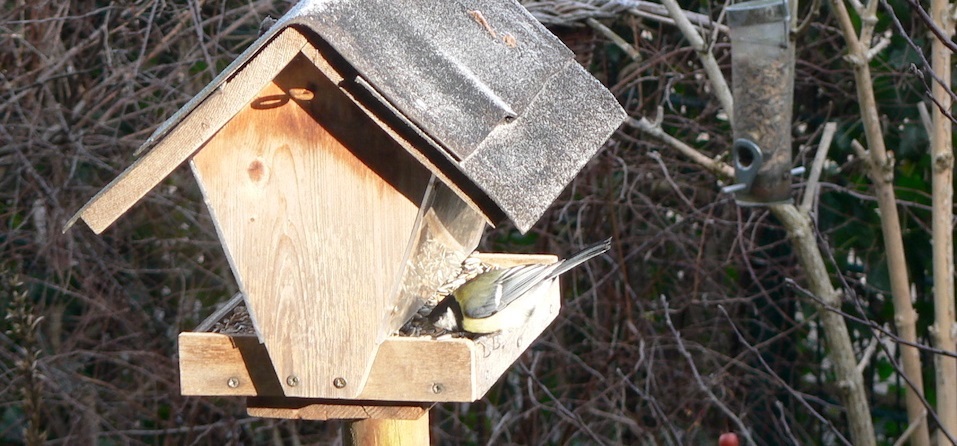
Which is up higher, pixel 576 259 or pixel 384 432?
→ pixel 576 259

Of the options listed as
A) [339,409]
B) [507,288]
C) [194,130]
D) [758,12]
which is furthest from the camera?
[758,12]

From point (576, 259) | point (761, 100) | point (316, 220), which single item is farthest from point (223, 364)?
point (761, 100)

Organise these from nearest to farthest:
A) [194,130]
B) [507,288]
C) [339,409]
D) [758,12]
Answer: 1. [194,130]
2. [339,409]
3. [507,288]
4. [758,12]

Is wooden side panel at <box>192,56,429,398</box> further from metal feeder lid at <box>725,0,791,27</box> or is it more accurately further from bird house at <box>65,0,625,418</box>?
metal feeder lid at <box>725,0,791,27</box>

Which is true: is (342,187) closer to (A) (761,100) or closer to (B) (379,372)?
(B) (379,372)

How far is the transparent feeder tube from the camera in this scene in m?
3.96

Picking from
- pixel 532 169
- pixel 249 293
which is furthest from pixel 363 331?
pixel 532 169

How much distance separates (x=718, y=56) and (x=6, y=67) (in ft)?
10.6

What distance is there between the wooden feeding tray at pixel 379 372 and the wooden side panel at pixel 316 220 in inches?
2.2

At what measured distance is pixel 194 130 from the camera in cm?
185

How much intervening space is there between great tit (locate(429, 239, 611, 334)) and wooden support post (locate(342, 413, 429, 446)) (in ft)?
0.69

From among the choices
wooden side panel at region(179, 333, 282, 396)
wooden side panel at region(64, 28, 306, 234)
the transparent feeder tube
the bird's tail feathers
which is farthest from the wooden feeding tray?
the transparent feeder tube

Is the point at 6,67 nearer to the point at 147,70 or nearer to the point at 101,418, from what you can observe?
the point at 147,70

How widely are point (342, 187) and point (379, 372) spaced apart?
360mm
